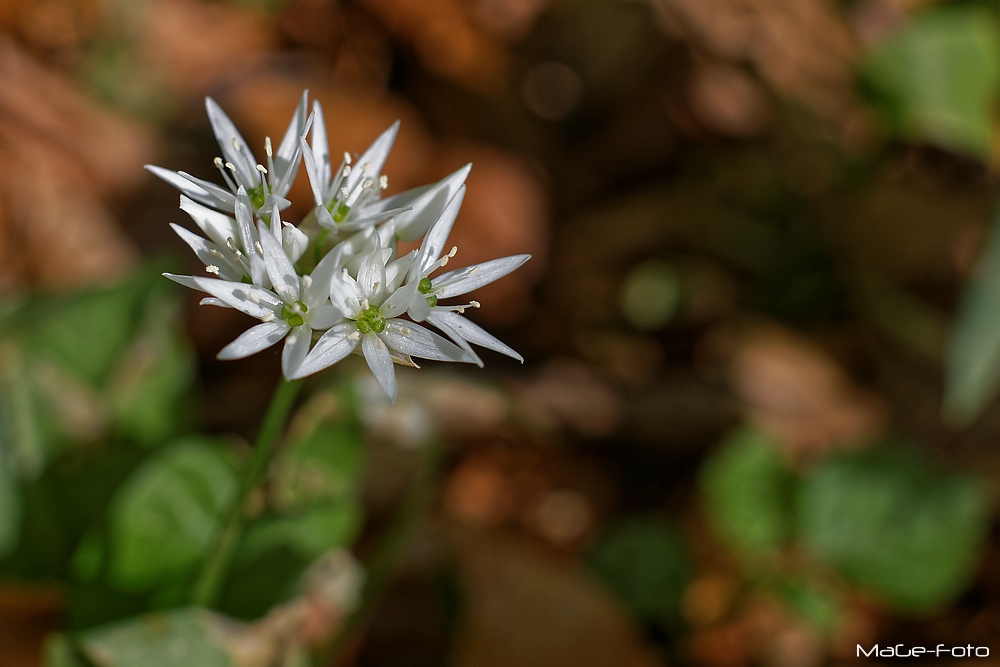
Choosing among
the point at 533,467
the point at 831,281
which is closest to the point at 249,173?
the point at 533,467

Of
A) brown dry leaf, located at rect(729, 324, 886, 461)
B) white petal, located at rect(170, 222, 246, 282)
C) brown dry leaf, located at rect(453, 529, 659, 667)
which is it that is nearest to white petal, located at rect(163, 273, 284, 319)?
white petal, located at rect(170, 222, 246, 282)

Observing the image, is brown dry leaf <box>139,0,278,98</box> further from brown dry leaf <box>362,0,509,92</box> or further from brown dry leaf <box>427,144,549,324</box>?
brown dry leaf <box>427,144,549,324</box>

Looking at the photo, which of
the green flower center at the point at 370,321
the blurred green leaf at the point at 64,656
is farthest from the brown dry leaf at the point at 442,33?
the blurred green leaf at the point at 64,656

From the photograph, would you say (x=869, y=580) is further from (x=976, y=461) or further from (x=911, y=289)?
(x=911, y=289)

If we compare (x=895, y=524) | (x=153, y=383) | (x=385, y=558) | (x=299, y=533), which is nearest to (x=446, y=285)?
(x=299, y=533)

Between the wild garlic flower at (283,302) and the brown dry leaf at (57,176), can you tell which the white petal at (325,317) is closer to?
the wild garlic flower at (283,302)

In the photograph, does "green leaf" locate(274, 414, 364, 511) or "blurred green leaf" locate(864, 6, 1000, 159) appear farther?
"blurred green leaf" locate(864, 6, 1000, 159)
